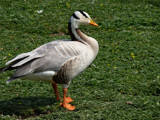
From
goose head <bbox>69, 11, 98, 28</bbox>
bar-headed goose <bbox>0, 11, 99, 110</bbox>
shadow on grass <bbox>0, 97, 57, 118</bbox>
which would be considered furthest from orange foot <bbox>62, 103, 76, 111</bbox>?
goose head <bbox>69, 11, 98, 28</bbox>

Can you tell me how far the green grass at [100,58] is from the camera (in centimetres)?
620

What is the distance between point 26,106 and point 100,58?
331 cm

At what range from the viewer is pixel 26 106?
6.37 metres

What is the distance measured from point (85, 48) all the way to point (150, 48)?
3875 mm

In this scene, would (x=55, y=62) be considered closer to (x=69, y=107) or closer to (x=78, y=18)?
(x=69, y=107)

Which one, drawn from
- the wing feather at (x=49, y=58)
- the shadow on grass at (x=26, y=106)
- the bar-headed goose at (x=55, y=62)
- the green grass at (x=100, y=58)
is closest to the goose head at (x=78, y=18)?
the bar-headed goose at (x=55, y=62)

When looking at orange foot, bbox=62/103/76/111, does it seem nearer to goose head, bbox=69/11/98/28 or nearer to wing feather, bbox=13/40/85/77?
wing feather, bbox=13/40/85/77

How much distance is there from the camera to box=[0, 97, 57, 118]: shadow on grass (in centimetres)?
618

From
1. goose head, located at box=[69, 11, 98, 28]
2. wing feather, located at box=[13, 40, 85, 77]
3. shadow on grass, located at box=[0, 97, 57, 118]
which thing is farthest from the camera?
goose head, located at box=[69, 11, 98, 28]

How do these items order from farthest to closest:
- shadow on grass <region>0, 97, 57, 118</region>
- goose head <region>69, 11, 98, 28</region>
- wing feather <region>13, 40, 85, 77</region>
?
goose head <region>69, 11, 98, 28</region>
shadow on grass <region>0, 97, 57, 118</region>
wing feather <region>13, 40, 85, 77</region>

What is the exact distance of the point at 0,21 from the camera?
Result: 1130 centimetres

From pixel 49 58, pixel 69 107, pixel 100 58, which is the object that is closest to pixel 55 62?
pixel 49 58

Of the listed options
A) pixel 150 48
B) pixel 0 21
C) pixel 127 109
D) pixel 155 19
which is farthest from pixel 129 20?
pixel 127 109

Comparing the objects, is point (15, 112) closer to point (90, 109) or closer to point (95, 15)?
point (90, 109)
